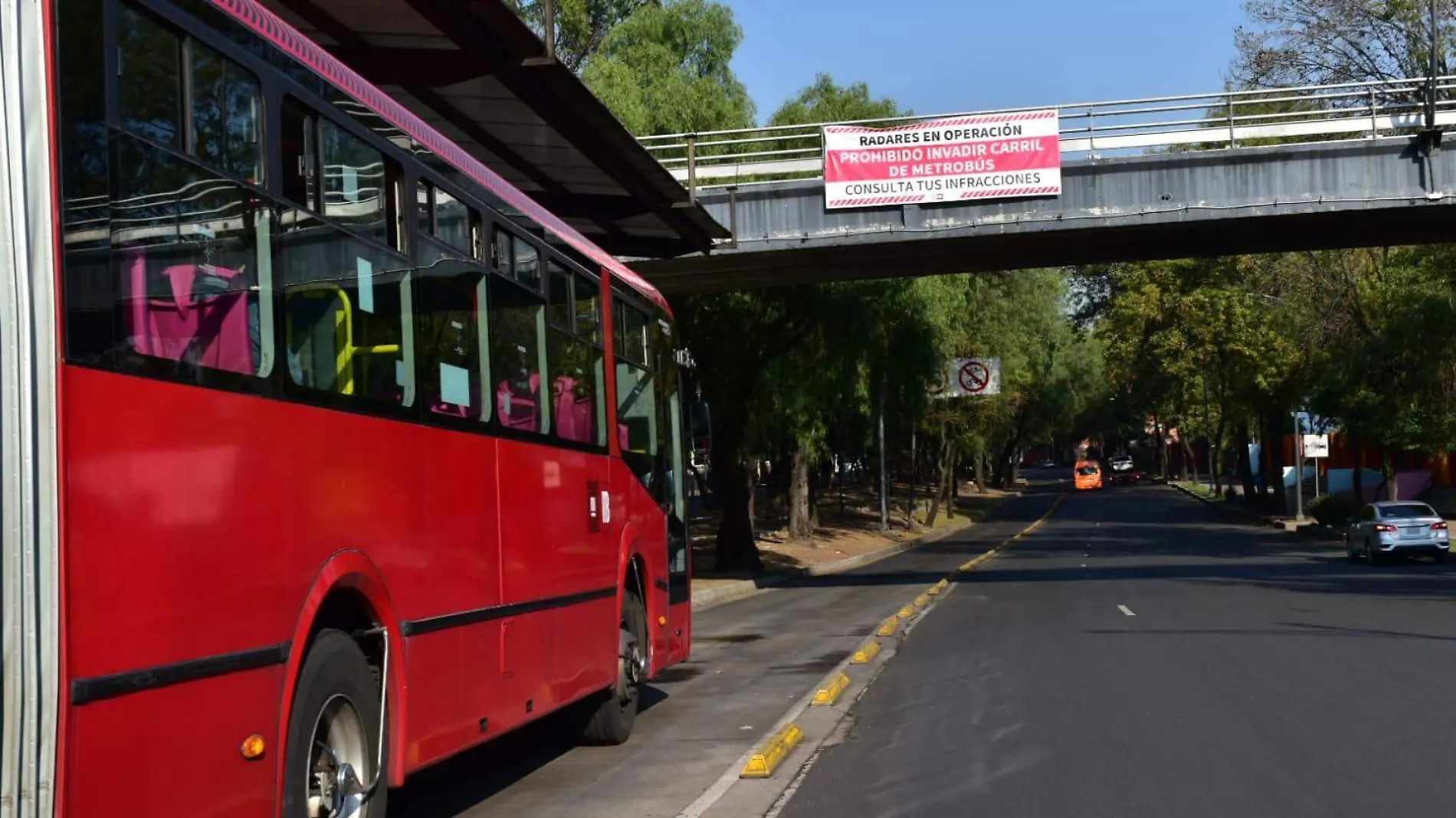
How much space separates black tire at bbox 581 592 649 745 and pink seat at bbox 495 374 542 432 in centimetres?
239

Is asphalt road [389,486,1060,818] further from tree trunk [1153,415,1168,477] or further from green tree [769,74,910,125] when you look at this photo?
tree trunk [1153,415,1168,477]

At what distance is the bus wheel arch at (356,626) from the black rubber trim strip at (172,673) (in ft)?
0.54

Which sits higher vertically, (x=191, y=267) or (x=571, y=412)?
(x=191, y=267)

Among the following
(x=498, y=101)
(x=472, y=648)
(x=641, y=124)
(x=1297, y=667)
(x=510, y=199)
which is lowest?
(x=1297, y=667)

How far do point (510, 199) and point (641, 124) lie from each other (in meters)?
22.9

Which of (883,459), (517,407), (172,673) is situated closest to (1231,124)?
(517,407)

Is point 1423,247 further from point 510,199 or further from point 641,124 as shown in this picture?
point 510,199

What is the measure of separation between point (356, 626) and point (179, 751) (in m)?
1.77

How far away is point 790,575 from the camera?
3612 cm

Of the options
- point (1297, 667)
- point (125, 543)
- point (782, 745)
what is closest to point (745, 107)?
point (1297, 667)

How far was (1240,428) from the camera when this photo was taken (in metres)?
65.1

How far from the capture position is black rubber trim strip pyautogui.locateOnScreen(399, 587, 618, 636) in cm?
673

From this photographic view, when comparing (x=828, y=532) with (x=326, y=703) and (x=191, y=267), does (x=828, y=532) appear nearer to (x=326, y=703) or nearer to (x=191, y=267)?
(x=326, y=703)

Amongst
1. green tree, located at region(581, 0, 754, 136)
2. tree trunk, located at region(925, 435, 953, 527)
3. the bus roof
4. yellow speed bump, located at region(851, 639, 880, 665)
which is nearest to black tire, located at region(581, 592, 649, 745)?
the bus roof
